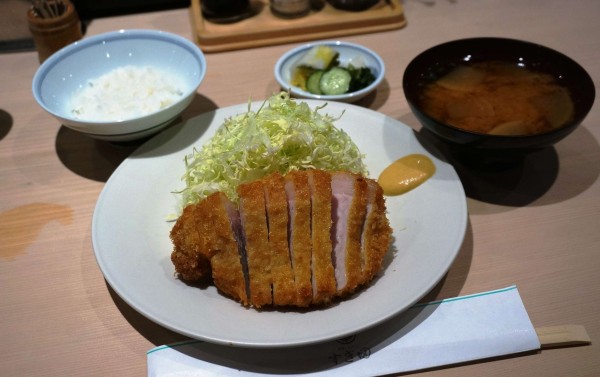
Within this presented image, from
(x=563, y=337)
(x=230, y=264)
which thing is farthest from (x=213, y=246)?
(x=563, y=337)

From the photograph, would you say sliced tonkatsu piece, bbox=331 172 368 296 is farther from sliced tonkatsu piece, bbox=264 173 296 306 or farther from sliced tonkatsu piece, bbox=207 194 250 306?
sliced tonkatsu piece, bbox=207 194 250 306

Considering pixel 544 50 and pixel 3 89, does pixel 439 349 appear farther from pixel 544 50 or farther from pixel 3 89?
pixel 3 89

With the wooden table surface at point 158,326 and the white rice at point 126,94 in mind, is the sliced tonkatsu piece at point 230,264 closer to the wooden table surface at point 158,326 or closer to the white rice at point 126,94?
the wooden table surface at point 158,326

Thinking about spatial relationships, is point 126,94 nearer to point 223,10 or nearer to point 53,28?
point 53,28

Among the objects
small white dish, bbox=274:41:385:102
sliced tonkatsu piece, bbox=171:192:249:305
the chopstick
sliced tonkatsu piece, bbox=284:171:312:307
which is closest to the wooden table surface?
the chopstick

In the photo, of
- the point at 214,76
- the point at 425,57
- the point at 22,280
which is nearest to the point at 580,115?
the point at 425,57
